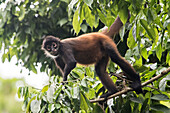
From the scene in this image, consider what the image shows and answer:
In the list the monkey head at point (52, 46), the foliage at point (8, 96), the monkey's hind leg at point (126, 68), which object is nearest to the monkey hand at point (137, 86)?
the monkey's hind leg at point (126, 68)

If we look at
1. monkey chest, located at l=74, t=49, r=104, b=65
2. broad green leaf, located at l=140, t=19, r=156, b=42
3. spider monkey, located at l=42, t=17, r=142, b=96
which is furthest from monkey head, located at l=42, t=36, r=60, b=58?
broad green leaf, located at l=140, t=19, r=156, b=42

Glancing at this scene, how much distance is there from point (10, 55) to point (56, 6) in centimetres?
167

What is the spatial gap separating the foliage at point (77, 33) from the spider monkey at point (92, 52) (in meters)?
0.17

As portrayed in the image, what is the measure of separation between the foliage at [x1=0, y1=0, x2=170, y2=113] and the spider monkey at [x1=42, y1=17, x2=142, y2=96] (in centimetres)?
17

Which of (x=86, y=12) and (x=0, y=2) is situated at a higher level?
(x=0, y=2)

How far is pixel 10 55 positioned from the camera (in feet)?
21.5

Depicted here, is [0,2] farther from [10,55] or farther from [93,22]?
[93,22]

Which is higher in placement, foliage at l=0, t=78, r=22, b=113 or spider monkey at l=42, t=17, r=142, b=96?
spider monkey at l=42, t=17, r=142, b=96

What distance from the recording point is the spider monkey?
3.76 meters

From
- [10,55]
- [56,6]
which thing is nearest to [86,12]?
[56,6]

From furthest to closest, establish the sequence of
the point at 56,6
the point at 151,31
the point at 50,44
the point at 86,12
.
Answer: the point at 56,6, the point at 50,44, the point at 86,12, the point at 151,31

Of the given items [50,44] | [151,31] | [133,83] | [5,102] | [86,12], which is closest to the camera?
[151,31]

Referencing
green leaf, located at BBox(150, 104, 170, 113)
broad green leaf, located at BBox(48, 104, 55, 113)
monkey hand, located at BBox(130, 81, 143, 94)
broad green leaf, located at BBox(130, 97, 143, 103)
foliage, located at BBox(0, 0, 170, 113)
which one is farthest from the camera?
monkey hand, located at BBox(130, 81, 143, 94)

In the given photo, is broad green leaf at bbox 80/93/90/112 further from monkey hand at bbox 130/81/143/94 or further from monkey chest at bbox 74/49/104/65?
monkey chest at bbox 74/49/104/65
